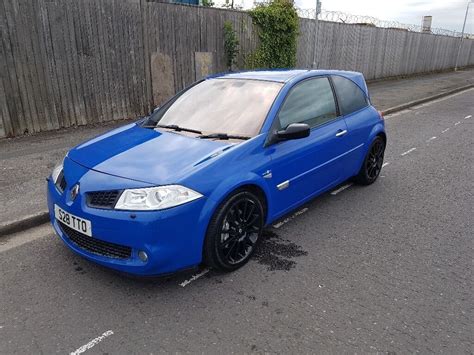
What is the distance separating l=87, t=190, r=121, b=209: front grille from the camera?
2.85 m

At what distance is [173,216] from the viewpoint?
2.79 metres

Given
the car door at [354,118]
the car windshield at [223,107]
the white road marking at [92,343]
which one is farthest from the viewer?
the car door at [354,118]

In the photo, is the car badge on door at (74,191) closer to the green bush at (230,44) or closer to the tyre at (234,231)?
the tyre at (234,231)

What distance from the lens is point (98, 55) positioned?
8047 millimetres

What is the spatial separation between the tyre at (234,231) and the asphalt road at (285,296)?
0.47 ft

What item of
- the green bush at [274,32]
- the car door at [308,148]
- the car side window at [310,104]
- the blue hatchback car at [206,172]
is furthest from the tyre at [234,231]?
the green bush at [274,32]

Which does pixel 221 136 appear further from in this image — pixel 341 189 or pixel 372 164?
pixel 372 164

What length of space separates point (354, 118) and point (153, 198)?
3.01 metres

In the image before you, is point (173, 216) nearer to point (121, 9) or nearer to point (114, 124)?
point (114, 124)

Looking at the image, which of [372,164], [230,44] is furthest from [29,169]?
[230,44]

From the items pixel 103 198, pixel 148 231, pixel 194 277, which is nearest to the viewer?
pixel 148 231

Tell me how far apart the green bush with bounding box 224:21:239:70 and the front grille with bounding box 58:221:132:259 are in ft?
27.6

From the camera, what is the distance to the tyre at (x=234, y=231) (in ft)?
10.1

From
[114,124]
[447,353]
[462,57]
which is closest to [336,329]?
[447,353]
